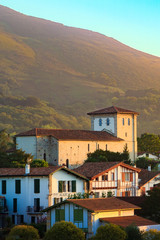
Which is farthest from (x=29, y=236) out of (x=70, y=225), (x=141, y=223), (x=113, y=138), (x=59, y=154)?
(x=113, y=138)

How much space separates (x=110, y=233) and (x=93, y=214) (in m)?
5.42

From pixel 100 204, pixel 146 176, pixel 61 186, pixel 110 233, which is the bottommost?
pixel 110 233

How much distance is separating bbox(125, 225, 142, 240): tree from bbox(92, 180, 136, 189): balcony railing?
87.3ft

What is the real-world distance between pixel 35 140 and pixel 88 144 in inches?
415

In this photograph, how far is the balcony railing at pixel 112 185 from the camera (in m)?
76.7

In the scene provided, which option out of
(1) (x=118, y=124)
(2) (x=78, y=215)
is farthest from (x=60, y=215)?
(1) (x=118, y=124)

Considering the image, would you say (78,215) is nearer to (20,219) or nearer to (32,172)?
(20,219)

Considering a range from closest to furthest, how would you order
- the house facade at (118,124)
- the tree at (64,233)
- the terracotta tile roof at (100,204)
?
the tree at (64,233) → the terracotta tile roof at (100,204) → the house facade at (118,124)

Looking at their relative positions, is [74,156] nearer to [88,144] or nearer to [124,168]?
[88,144]

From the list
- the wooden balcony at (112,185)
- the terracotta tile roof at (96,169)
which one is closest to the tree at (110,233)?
the wooden balcony at (112,185)

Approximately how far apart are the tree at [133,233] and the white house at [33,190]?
1964 cm

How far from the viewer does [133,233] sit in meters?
48.7

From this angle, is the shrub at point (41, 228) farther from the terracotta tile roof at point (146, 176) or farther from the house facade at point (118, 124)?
the house facade at point (118, 124)

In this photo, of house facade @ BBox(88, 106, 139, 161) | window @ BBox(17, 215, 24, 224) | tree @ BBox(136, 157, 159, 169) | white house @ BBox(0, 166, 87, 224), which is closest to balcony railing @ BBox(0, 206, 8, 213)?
white house @ BBox(0, 166, 87, 224)
